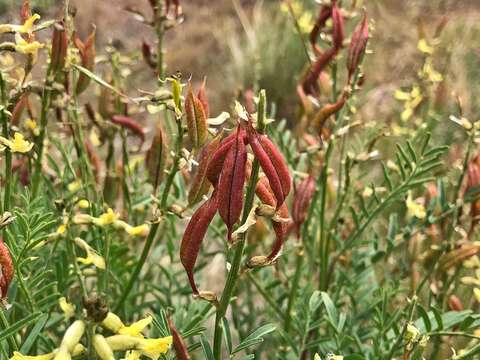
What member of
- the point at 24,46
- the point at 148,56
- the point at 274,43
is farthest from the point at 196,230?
the point at 274,43

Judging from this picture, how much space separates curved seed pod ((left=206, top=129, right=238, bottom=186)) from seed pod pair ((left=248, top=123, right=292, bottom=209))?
13mm

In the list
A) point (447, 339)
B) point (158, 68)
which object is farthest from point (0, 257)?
point (447, 339)

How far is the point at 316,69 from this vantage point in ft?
3.79

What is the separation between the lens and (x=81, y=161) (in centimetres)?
111

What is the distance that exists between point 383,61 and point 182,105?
4140mm

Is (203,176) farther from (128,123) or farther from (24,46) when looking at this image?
(128,123)

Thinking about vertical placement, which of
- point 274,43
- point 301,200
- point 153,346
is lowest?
point 274,43

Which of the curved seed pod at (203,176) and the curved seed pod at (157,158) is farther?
the curved seed pod at (157,158)

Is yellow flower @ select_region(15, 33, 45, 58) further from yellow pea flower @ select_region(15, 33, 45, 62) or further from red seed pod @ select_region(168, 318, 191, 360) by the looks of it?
red seed pod @ select_region(168, 318, 191, 360)

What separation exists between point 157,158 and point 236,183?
441 mm

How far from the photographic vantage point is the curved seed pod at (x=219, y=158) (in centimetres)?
61

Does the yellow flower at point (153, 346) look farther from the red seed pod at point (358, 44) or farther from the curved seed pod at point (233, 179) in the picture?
the red seed pod at point (358, 44)

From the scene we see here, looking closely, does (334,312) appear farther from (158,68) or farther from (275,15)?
(275,15)

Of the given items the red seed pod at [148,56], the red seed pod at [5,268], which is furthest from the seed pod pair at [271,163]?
the red seed pod at [148,56]
